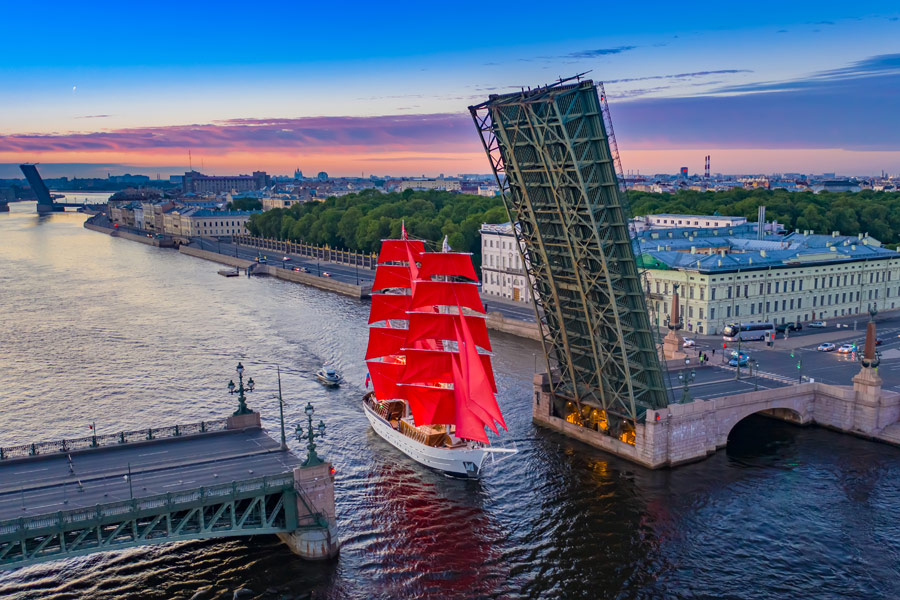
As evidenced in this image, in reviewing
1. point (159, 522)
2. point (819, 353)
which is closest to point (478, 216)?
point (819, 353)

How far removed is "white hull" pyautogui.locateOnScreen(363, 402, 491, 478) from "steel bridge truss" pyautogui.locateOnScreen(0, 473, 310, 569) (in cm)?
1193

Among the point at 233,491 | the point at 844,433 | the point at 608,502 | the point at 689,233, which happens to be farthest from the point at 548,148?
the point at 689,233

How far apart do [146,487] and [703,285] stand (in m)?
53.4

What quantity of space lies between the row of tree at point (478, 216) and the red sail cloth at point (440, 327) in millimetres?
63864

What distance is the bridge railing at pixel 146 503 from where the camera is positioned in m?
27.3

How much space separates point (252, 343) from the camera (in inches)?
3054

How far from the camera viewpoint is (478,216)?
383 feet

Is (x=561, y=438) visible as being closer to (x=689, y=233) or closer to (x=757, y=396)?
(x=757, y=396)

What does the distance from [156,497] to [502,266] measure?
237 ft

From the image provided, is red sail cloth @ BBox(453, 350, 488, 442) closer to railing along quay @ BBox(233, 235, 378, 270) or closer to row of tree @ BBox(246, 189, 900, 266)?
row of tree @ BBox(246, 189, 900, 266)

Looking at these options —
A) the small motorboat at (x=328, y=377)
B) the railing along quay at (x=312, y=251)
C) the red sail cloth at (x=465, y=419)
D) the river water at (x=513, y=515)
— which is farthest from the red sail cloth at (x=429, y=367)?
the railing along quay at (x=312, y=251)

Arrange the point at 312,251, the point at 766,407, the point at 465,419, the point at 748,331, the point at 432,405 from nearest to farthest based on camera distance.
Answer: the point at 465,419, the point at 432,405, the point at 766,407, the point at 748,331, the point at 312,251

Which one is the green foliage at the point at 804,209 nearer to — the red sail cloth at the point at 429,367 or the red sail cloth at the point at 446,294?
the red sail cloth at the point at 446,294

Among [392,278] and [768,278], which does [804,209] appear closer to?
[768,278]
